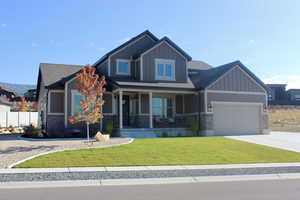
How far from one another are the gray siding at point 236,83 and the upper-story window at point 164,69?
3.36m

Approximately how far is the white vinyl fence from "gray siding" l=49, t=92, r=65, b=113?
1314 cm

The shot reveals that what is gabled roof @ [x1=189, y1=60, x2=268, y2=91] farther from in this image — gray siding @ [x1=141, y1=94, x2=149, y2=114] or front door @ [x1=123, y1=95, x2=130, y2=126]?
front door @ [x1=123, y1=95, x2=130, y2=126]

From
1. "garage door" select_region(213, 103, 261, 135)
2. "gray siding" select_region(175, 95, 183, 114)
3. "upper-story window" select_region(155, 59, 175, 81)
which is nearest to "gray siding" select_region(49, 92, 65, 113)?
"upper-story window" select_region(155, 59, 175, 81)

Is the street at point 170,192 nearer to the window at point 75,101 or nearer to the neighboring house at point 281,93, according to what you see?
the window at point 75,101

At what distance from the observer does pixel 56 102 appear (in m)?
19.1

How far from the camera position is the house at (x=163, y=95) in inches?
758

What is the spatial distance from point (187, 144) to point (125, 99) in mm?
8910

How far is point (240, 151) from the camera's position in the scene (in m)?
12.7

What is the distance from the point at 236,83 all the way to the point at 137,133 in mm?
8569

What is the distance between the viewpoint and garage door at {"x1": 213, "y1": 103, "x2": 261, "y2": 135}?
67.6 ft

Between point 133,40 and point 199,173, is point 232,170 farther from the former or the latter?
point 133,40

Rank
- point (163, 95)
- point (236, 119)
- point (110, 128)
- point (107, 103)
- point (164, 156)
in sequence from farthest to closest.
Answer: point (163, 95)
point (236, 119)
point (107, 103)
point (110, 128)
point (164, 156)

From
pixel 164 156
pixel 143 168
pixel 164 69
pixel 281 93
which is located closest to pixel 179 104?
pixel 164 69

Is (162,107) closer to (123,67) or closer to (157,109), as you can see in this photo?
(157,109)
